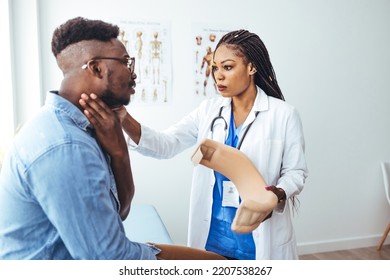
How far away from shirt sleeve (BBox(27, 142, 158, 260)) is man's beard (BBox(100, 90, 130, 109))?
12cm

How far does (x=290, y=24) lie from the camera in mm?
1667

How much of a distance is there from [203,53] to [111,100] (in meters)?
1.04

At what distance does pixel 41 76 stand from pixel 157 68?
48 centimetres

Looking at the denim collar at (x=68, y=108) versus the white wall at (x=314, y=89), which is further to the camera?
the white wall at (x=314, y=89)

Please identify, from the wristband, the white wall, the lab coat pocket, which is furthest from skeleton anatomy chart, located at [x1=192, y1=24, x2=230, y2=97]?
the wristband

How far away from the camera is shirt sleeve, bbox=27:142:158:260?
1.81 ft

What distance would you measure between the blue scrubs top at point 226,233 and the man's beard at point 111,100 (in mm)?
446

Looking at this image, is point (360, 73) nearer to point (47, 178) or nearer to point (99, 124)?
point (99, 124)

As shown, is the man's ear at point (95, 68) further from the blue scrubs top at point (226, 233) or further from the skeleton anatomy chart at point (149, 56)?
the skeleton anatomy chart at point (149, 56)

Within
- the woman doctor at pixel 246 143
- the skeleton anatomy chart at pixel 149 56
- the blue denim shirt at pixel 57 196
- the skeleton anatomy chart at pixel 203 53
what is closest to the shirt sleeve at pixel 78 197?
the blue denim shirt at pixel 57 196

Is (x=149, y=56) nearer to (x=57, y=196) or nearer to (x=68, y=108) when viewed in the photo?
(x=68, y=108)

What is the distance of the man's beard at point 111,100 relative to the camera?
0.68 meters

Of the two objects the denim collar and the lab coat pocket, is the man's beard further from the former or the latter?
the lab coat pocket
